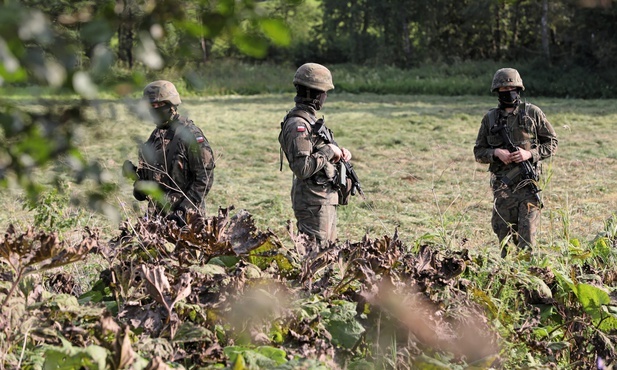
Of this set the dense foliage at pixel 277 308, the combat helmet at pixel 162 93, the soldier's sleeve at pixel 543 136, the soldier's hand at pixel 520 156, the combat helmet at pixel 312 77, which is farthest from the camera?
the soldier's sleeve at pixel 543 136

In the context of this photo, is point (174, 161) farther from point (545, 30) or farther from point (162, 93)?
point (545, 30)

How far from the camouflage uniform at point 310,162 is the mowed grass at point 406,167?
1.00 ft

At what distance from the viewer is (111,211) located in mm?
1556

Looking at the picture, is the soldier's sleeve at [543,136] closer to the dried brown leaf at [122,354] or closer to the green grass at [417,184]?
the green grass at [417,184]

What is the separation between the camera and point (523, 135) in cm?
627

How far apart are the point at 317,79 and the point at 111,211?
147 inches

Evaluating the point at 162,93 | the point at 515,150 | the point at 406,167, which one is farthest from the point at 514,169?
the point at 406,167

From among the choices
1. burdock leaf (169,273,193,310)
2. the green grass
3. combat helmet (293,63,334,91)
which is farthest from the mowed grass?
combat helmet (293,63,334,91)

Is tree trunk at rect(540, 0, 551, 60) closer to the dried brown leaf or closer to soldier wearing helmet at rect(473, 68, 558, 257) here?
soldier wearing helmet at rect(473, 68, 558, 257)

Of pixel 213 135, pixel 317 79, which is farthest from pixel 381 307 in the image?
pixel 213 135

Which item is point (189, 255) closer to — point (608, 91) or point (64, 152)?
point (64, 152)

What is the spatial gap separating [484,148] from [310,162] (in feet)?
6.01

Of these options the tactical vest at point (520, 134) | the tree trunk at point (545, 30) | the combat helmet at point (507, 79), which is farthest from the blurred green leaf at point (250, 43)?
the tree trunk at point (545, 30)

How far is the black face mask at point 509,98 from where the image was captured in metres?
6.20
